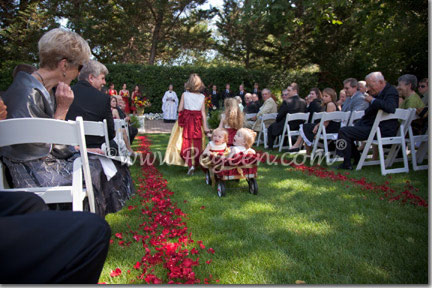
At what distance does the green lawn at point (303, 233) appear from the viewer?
7.88 ft

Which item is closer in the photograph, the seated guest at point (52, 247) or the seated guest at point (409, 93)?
the seated guest at point (52, 247)

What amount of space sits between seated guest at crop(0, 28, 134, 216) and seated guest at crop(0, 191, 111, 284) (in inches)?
67.8

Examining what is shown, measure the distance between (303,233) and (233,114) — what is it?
3.07 metres

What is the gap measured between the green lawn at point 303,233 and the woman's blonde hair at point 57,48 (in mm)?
1807

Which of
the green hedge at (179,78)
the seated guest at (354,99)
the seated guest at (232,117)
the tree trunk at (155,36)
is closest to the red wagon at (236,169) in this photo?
the seated guest at (232,117)

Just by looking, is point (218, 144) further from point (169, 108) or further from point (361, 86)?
point (169, 108)

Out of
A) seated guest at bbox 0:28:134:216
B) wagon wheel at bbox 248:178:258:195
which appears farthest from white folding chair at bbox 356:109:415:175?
seated guest at bbox 0:28:134:216

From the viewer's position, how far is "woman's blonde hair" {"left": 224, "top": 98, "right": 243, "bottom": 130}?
18.9 feet

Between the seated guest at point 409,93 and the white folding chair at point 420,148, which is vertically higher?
the seated guest at point 409,93

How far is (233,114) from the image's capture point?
5.77 metres

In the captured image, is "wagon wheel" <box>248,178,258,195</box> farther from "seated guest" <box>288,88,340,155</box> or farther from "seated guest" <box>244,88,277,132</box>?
"seated guest" <box>244,88,277,132</box>

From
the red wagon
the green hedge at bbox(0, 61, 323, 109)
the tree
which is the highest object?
the tree

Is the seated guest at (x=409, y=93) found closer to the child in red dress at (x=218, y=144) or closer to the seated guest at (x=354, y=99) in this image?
the seated guest at (x=354, y=99)

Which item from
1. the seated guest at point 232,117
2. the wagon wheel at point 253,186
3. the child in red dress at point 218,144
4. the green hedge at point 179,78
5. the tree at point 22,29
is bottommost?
the wagon wheel at point 253,186
